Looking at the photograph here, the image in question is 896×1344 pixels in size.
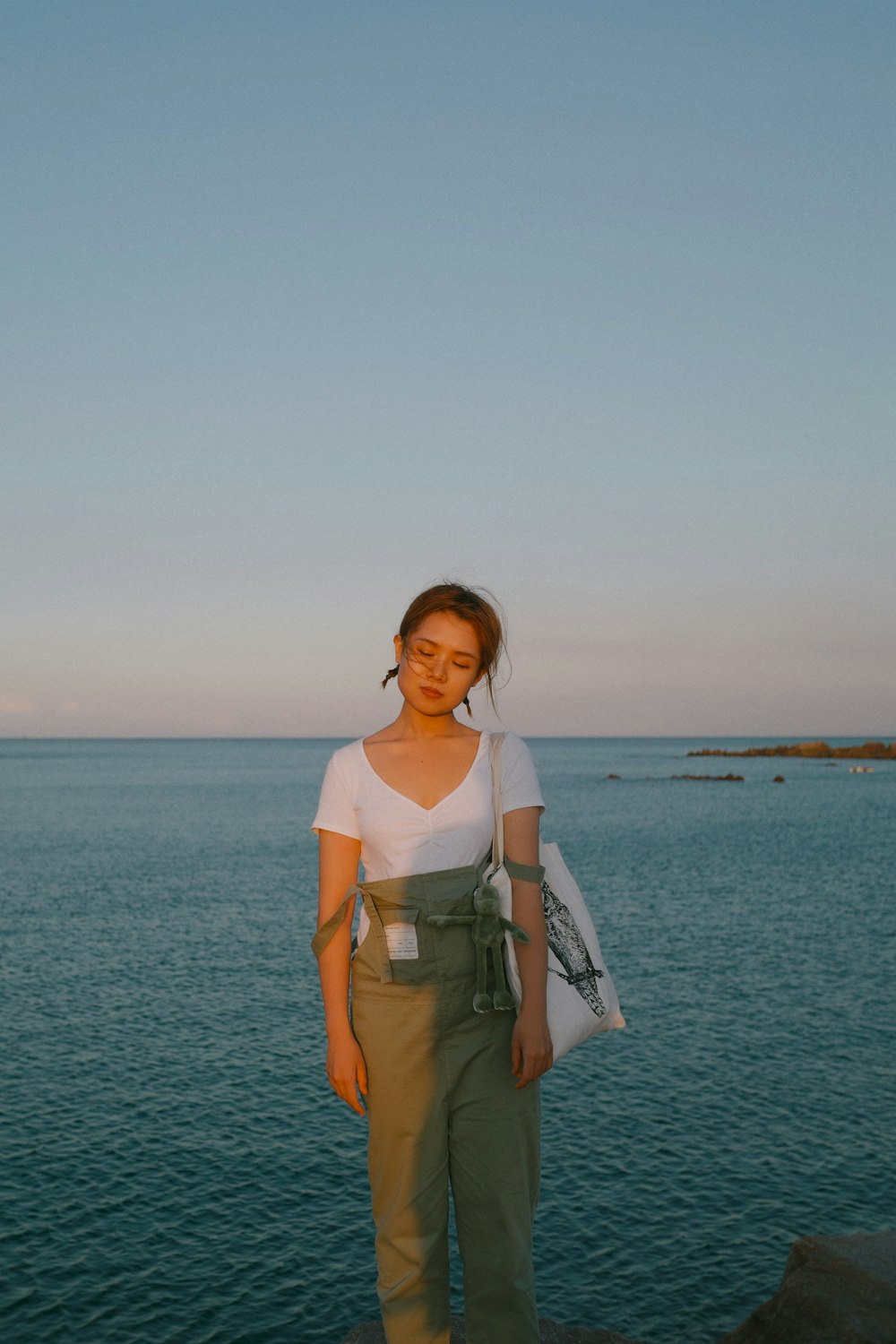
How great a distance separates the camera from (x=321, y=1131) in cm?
1827

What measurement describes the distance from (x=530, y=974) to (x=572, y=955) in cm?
26

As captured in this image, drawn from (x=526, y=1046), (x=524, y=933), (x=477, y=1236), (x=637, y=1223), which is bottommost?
(x=637, y=1223)

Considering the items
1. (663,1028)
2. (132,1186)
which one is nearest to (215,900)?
(663,1028)

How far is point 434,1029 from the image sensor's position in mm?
3920

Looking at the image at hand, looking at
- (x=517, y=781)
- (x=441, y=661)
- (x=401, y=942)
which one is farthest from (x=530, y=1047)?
(x=441, y=661)

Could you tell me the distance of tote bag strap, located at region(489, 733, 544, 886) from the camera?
3.91m

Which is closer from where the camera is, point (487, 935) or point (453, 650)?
point (487, 935)

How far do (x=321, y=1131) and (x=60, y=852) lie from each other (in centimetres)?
4128

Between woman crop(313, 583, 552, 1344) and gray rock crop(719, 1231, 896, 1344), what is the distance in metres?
3.65

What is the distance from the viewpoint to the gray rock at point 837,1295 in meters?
6.50

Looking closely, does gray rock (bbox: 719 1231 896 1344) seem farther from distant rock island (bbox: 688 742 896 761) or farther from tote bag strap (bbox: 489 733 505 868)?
distant rock island (bbox: 688 742 896 761)

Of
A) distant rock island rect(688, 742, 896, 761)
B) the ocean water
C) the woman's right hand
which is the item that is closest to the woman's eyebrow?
the woman's right hand

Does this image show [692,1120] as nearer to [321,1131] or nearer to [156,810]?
[321,1131]

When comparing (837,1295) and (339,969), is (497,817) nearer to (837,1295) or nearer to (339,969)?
(339,969)
